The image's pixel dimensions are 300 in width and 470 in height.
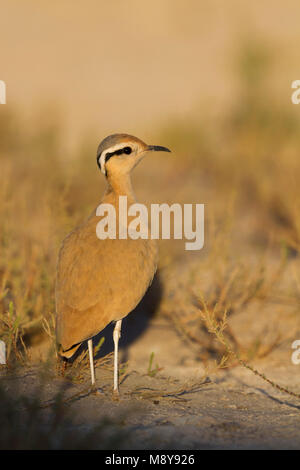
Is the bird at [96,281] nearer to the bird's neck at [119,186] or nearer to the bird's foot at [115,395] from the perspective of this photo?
the bird's foot at [115,395]

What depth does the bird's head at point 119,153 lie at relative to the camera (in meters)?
3.63

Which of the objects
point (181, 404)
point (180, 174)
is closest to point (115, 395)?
point (181, 404)

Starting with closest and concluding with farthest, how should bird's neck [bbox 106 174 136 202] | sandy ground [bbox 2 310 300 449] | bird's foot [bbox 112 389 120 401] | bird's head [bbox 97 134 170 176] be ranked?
1. sandy ground [bbox 2 310 300 449]
2. bird's foot [bbox 112 389 120 401]
3. bird's head [bbox 97 134 170 176]
4. bird's neck [bbox 106 174 136 202]

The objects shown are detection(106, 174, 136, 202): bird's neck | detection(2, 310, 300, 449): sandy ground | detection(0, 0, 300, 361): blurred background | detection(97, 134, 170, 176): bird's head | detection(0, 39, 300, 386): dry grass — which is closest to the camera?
detection(2, 310, 300, 449): sandy ground

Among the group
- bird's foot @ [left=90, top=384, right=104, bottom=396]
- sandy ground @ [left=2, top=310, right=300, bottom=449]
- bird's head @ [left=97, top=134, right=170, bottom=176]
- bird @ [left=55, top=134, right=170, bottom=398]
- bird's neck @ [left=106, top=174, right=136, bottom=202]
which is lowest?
sandy ground @ [left=2, top=310, right=300, bottom=449]

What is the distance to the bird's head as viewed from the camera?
3.63 m

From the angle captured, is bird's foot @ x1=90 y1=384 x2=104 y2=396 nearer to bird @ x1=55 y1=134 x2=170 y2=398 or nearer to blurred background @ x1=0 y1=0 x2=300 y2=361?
bird @ x1=55 y1=134 x2=170 y2=398

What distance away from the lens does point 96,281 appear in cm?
338

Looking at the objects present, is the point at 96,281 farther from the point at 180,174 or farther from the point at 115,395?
the point at 180,174

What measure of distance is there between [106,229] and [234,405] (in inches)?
45.5

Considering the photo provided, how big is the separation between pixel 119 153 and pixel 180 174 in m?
4.81

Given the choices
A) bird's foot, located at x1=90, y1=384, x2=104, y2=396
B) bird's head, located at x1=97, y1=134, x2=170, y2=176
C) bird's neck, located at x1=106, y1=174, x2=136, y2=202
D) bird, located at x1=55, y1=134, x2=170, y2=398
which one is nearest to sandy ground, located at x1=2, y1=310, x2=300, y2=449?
bird's foot, located at x1=90, y1=384, x2=104, y2=396

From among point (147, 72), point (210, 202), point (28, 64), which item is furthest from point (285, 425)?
point (28, 64)

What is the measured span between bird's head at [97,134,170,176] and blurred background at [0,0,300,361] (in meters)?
0.83
